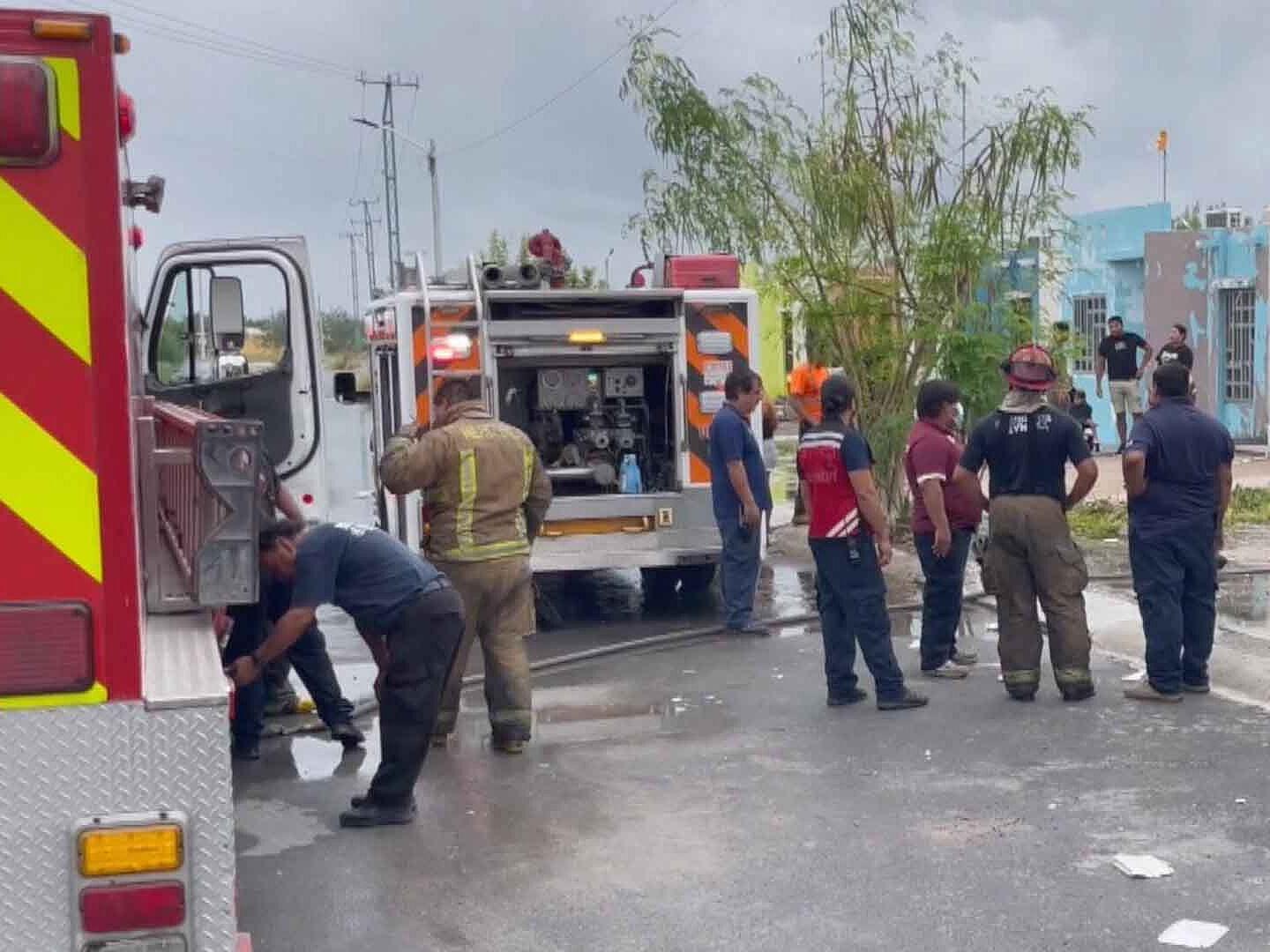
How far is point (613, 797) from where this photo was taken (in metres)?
7.25

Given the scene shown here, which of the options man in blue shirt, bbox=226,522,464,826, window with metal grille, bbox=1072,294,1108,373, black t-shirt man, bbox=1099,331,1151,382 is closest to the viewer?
man in blue shirt, bbox=226,522,464,826

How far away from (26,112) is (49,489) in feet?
2.25

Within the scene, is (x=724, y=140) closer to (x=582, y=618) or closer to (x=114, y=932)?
(x=582, y=618)

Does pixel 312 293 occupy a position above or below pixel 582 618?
above

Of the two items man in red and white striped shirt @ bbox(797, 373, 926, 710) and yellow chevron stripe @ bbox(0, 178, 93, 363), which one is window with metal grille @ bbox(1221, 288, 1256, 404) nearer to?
man in red and white striped shirt @ bbox(797, 373, 926, 710)

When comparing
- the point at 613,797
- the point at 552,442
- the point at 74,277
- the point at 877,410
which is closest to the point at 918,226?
the point at 877,410

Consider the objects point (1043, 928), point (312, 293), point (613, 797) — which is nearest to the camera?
point (1043, 928)

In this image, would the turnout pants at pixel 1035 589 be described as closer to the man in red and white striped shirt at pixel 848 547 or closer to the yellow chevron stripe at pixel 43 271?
the man in red and white striped shirt at pixel 848 547

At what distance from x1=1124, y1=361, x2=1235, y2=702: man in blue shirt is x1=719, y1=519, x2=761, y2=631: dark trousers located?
2.86 meters

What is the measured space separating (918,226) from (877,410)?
1588mm

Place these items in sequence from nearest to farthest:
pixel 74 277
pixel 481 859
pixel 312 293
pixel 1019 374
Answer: pixel 74 277 < pixel 481 859 < pixel 1019 374 < pixel 312 293

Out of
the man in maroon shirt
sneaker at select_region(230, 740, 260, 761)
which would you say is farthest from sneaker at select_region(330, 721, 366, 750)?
the man in maroon shirt

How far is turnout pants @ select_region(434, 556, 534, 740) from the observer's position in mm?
8023

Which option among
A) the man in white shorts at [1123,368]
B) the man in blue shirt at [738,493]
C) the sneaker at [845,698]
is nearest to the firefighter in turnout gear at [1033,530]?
the sneaker at [845,698]
